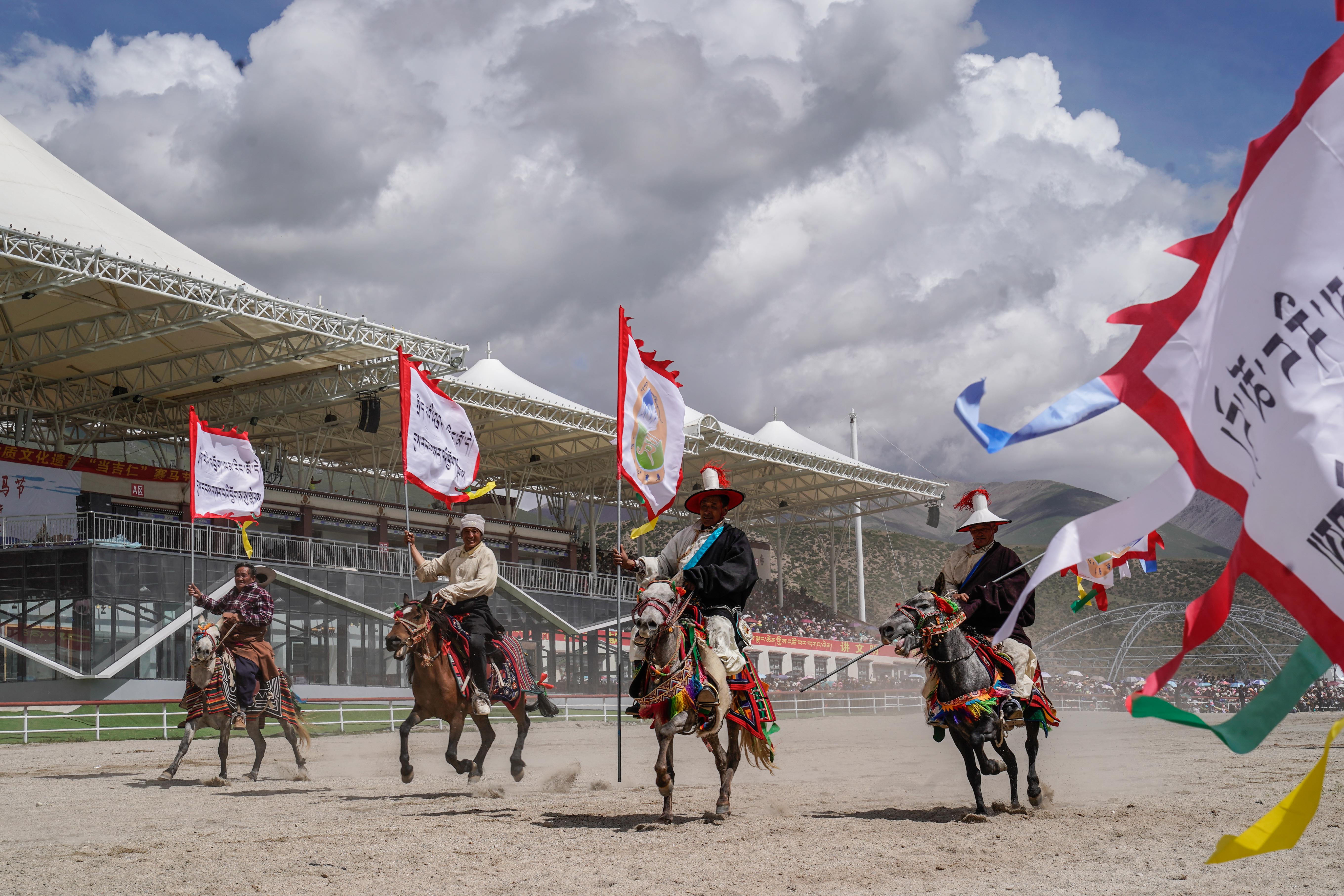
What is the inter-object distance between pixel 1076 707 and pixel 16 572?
31.2 metres

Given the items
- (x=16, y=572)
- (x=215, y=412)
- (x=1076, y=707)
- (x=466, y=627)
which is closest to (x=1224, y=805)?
(x=466, y=627)

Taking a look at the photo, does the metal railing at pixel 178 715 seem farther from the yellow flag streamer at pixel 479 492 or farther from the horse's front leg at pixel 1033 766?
the horse's front leg at pixel 1033 766

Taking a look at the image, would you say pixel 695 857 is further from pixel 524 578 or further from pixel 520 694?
pixel 524 578

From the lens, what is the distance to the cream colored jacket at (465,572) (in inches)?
380

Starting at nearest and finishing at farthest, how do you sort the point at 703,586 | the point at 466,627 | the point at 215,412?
the point at 703,586 → the point at 466,627 → the point at 215,412

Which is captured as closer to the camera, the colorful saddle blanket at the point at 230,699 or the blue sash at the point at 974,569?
the blue sash at the point at 974,569

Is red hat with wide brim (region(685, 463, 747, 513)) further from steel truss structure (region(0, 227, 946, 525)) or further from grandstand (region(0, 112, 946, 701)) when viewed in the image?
grandstand (region(0, 112, 946, 701))

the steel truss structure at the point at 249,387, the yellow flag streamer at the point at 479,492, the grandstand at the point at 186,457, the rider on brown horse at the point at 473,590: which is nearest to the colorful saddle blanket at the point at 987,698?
the rider on brown horse at the point at 473,590

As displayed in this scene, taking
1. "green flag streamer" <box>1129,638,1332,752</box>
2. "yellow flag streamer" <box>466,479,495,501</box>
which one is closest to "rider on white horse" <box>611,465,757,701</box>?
"yellow flag streamer" <box>466,479,495,501</box>

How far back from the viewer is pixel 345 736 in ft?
67.9

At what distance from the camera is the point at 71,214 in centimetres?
2639

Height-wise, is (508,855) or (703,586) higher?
(703,586)

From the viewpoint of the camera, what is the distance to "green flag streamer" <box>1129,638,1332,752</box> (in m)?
2.34

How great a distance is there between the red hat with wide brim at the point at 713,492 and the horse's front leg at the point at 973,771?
7.15ft
